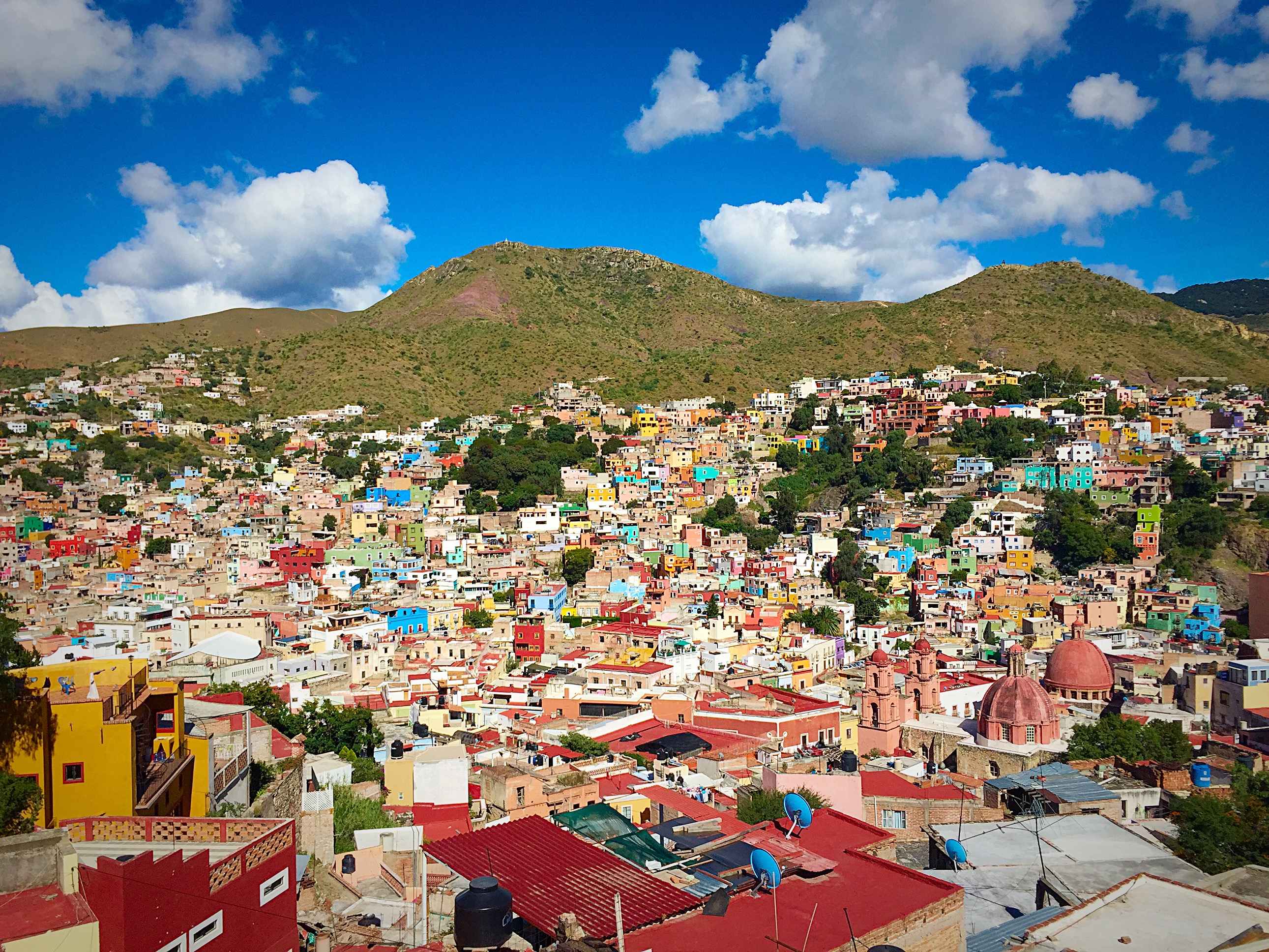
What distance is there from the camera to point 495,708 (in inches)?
834

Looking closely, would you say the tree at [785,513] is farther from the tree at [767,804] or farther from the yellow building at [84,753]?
the yellow building at [84,753]

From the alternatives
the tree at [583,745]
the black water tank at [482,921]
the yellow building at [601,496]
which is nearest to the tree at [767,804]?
the tree at [583,745]

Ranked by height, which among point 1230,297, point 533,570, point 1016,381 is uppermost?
point 1230,297

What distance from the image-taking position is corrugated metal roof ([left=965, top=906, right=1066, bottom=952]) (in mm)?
7797

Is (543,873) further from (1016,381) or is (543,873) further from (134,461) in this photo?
(1016,381)

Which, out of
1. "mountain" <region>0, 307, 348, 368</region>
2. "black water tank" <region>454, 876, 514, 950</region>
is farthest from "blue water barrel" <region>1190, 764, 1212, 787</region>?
"mountain" <region>0, 307, 348, 368</region>

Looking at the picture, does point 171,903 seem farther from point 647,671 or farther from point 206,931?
point 647,671

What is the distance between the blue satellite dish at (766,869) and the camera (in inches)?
320

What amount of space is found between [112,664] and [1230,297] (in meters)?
139

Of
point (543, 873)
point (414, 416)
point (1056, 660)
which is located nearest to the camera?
point (543, 873)

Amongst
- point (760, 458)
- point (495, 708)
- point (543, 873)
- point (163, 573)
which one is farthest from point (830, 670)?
point (760, 458)

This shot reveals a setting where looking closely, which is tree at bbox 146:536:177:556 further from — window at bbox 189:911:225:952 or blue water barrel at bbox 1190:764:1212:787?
window at bbox 189:911:225:952

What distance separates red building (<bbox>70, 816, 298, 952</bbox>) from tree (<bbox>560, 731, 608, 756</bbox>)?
9.80m

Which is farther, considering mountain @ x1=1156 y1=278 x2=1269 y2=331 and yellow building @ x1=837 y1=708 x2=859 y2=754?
mountain @ x1=1156 y1=278 x2=1269 y2=331
